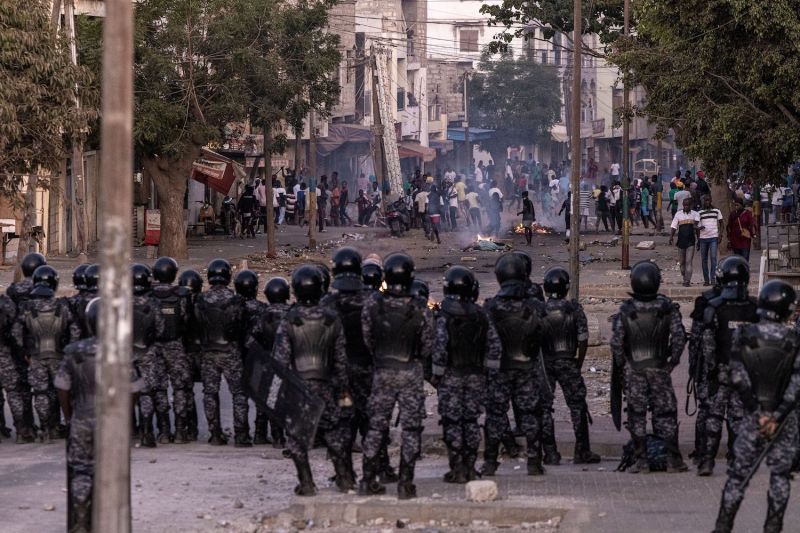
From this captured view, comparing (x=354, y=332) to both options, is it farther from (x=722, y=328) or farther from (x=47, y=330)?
(x=47, y=330)

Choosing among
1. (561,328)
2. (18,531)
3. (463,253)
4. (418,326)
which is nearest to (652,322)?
(561,328)

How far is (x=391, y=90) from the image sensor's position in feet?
241

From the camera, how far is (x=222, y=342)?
506 inches

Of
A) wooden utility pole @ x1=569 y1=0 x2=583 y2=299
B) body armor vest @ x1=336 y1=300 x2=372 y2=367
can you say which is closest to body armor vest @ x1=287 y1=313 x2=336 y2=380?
body armor vest @ x1=336 y1=300 x2=372 y2=367

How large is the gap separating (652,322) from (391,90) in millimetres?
62997

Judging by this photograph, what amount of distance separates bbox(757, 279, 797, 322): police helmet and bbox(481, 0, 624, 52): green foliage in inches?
1138

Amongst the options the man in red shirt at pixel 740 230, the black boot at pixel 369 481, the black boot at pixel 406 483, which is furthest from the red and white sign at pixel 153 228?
the black boot at pixel 406 483

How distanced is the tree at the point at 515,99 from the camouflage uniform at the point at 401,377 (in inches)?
2766

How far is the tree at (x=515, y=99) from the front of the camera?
81188 mm

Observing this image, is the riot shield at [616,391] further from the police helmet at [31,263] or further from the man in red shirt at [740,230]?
the man in red shirt at [740,230]

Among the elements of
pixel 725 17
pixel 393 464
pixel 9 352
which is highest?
pixel 725 17

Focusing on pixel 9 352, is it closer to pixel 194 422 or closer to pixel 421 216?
pixel 194 422

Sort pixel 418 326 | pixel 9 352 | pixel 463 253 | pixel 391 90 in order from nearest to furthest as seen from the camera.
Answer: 1. pixel 418 326
2. pixel 9 352
3. pixel 463 253
4. pixel 391 90

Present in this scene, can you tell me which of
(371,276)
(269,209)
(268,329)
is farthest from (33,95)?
(371,276)
